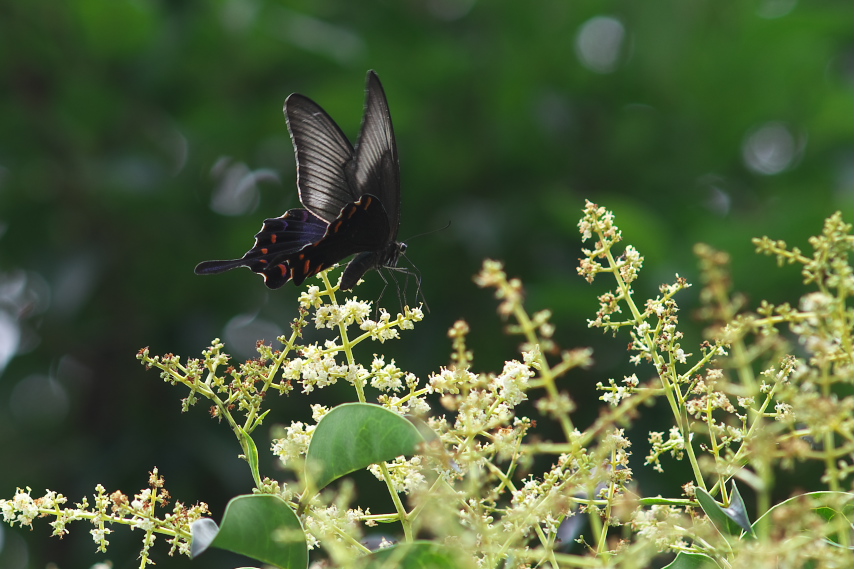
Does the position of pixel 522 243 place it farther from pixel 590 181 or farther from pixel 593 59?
pixel 593 59


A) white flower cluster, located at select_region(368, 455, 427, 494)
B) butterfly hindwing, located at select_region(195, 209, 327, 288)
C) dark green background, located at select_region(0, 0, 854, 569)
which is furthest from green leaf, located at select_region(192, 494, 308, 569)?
dark green background, located at select_region(0, 0, 854, 569)

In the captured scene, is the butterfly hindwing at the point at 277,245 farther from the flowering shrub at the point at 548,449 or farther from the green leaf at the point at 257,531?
the green leaf at the point at 257,531

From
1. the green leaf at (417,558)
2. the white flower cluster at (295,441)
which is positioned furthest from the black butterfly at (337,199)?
the green leaf at (417,558)

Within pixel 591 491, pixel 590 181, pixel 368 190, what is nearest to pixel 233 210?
pixel 590 181

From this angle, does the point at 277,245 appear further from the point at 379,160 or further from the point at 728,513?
the point at 728,513

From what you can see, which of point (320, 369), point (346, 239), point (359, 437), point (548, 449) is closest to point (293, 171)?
point (346, 239)

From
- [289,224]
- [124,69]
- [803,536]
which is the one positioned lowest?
[803,536]
